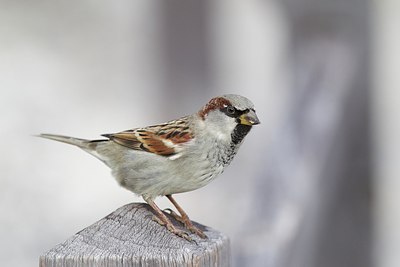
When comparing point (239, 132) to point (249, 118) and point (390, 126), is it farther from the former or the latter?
point (390, 126)

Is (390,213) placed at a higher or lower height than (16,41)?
lower

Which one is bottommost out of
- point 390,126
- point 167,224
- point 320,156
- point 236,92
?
point 390,126

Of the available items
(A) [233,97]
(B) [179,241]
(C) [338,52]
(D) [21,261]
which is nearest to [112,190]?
(D) [21,261]

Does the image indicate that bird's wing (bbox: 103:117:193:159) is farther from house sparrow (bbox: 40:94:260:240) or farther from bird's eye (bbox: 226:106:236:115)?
bird's eye (bbox: 226:106:236:115)

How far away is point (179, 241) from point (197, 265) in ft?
0.45

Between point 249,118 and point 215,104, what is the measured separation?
14cm

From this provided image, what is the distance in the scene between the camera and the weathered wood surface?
6.50 ft

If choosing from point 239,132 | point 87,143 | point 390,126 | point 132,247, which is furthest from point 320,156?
point 390,126

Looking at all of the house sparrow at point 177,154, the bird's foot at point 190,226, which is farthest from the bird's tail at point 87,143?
the bird's foot at point 190,226

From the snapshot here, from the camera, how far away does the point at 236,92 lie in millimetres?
7984

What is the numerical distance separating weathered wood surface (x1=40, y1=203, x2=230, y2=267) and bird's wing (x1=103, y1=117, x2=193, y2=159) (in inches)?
36.1

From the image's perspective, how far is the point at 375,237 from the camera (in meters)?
4.14

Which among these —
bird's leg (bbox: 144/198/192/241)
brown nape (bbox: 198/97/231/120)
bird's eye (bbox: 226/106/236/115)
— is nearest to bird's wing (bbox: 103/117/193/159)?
brown nape (bbox: 198/97/231/120)

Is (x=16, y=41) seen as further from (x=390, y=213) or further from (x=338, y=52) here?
(x=338, y=52)
